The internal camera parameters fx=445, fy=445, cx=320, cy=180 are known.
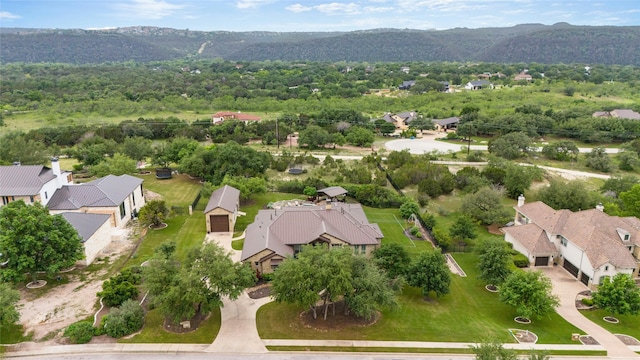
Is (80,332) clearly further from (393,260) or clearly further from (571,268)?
(571,268)

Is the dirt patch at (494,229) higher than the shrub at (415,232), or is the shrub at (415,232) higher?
the shrub at (415,232)

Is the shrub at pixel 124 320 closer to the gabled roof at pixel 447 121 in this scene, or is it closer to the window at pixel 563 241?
the window at pixel 563 241

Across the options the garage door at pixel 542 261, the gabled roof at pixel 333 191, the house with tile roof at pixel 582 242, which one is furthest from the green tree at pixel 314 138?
the garage door at pixel 542 261

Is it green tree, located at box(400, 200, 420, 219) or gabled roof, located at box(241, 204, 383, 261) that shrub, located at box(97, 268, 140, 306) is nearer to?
gabled roof, located at box(241, 204, 383, 261)

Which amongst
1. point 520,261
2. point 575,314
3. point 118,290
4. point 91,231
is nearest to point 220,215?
point 91,231

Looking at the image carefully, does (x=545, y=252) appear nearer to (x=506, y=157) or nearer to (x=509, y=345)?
(x=509, y=345)

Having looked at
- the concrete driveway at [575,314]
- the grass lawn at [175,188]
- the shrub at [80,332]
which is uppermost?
the grass lawn at [175,188]

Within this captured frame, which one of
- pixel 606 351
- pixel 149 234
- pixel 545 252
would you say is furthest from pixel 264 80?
pixel 606 351
